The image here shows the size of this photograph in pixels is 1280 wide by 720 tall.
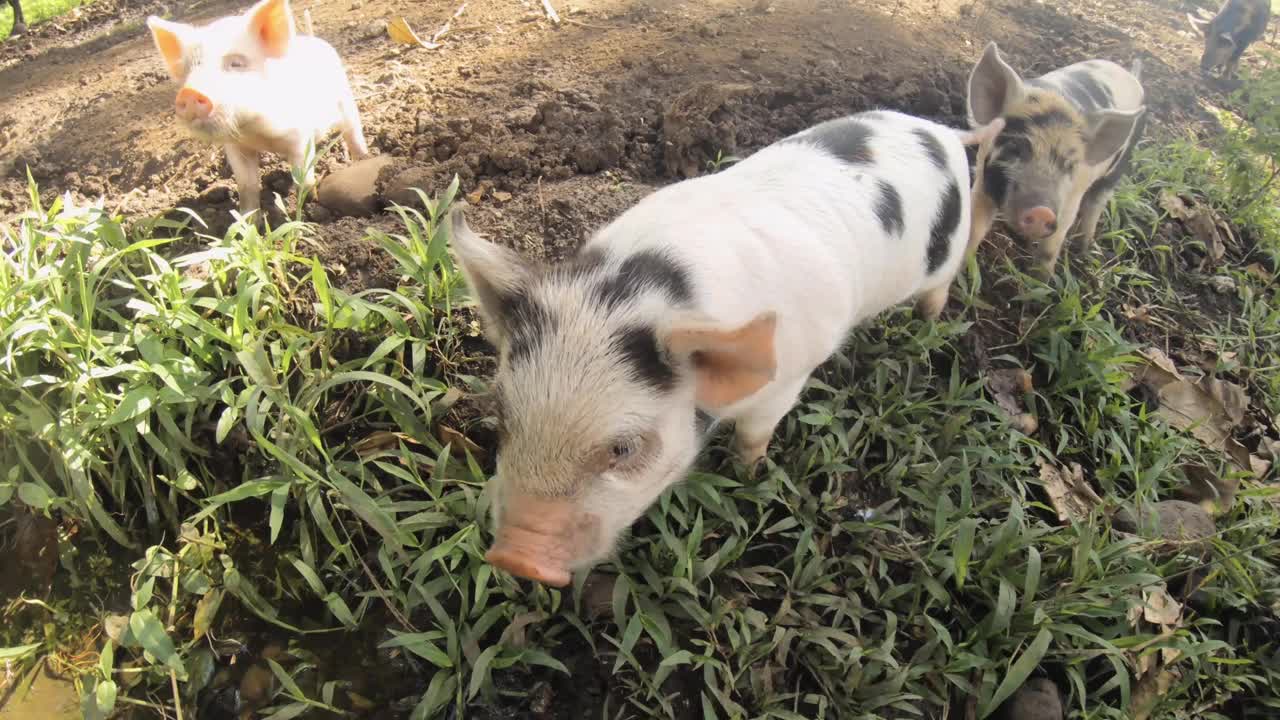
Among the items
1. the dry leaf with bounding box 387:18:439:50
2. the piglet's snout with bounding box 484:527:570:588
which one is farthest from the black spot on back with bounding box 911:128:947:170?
the dry leaf with bounding box 387:18:439:50

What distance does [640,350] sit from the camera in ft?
6.19

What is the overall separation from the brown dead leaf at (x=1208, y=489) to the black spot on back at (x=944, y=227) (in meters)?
1.68

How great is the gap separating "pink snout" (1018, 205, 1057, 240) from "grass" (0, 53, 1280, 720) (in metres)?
1.06

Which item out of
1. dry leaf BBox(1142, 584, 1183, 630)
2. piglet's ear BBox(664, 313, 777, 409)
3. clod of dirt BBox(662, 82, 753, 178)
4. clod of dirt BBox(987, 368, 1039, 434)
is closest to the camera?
piglet's ear BBox(664, 313, 777, 409)

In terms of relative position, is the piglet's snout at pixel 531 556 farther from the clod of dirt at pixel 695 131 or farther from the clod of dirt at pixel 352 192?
the clod of dirt at pixel 695 131

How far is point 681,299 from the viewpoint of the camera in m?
2.01

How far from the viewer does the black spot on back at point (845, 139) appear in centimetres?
284

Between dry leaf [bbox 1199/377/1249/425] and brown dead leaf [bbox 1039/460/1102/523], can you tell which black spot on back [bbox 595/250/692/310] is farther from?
dry leaf [bbox 1199/377/1249/425]

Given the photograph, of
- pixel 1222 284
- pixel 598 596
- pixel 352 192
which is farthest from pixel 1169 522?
pixel 352 192

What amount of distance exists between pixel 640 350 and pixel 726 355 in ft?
0.77

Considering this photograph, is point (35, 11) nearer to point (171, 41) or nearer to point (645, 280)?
point (171, 41)

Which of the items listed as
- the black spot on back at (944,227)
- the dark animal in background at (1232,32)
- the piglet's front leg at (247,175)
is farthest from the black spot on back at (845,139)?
the dark animal in background at (1232,32)

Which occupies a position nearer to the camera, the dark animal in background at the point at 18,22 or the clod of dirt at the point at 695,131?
the clod of dirt at the point at 695,131

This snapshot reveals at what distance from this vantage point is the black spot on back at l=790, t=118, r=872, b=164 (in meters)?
2.84
